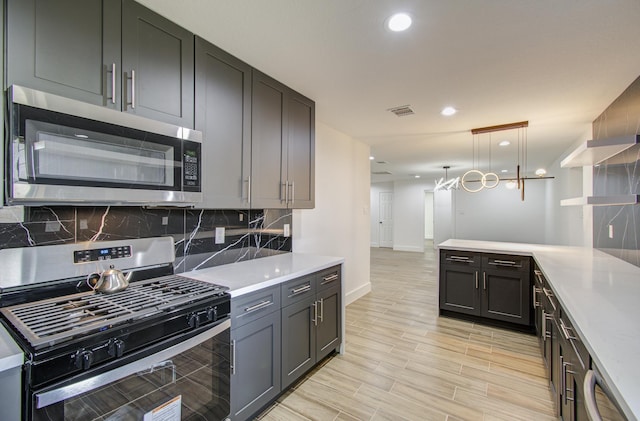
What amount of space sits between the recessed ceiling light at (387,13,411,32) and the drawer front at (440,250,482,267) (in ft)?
9.05

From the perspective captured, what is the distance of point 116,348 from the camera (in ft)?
3.75

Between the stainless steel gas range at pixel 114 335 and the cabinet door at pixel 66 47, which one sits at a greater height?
the cabinet door at pixel 66 47

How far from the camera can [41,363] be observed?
97 centimetres

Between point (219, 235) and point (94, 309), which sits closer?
point (94, 309)

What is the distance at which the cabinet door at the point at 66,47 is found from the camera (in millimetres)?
1175

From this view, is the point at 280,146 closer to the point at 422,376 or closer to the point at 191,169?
the point at 191,169

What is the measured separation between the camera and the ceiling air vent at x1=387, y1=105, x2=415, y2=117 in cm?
305

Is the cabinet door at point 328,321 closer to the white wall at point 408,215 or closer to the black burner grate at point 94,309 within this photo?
the black burner grate at point 94,309

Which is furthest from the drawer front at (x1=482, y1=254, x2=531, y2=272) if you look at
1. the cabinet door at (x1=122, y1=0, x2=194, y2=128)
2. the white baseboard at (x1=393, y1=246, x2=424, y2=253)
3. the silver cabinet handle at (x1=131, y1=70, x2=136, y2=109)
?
the white baseboard at (x1=393, y1=246, x2=424, y2=253)

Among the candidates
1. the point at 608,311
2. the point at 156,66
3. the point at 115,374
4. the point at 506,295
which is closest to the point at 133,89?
the point at 156,66

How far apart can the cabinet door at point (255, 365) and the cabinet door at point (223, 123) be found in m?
0.83

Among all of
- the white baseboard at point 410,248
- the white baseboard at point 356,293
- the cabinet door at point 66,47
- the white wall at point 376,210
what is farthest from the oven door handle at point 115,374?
the white wall at point 376,210

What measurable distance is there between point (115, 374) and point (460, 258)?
3.54 m

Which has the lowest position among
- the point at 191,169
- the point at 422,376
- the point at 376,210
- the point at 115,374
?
the point at 422,376
